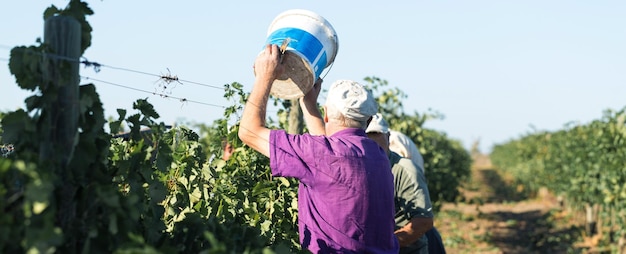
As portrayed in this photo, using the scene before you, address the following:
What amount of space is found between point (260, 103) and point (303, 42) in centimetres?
38

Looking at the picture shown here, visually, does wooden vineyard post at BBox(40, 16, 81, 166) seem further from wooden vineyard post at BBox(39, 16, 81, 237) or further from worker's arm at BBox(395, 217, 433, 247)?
worker's arm at BBox(395, 217, 433, 247)

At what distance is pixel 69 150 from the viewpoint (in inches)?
82.4

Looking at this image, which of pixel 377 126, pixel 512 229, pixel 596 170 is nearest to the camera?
pixel 377 126

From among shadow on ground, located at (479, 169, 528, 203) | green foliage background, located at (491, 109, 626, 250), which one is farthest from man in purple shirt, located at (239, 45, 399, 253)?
shadow on ground, located at (479, 169, 528, 203)

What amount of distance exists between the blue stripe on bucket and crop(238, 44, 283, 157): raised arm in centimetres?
14

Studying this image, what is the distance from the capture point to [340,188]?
2822 mm

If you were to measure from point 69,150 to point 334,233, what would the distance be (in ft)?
3.73

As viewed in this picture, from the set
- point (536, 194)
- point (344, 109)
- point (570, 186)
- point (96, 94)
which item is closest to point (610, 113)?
point (570, 186)

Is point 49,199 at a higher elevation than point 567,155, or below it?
below

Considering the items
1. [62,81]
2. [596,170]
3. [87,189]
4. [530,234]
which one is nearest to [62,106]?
[62,81]

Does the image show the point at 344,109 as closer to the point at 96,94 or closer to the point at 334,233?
the point at 334,233

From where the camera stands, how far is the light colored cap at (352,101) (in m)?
3.03

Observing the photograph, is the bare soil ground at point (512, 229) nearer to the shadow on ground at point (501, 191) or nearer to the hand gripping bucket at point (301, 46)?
the shadow on ground at point (501, 191)

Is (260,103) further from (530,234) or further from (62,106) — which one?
(530,234)
